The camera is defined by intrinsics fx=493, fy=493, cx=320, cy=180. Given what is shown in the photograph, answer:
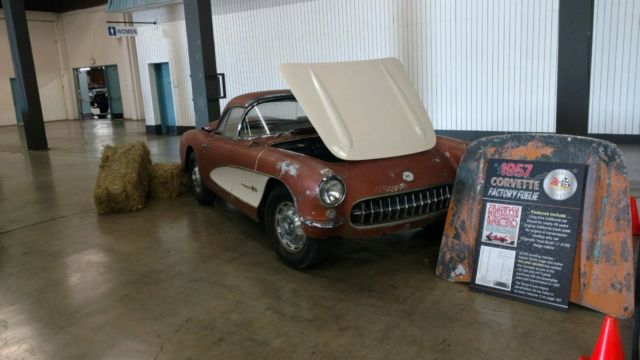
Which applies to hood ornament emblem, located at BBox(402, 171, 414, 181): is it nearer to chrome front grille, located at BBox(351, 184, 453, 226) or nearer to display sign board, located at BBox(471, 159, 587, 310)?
chrome front grille, located at BBox(351, 184, 453, 226)

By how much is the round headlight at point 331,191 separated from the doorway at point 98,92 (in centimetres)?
2029

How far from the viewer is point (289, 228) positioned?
13.4 ft

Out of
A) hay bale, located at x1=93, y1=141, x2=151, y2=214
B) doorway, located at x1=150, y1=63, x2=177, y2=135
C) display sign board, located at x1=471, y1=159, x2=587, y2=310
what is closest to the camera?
display sign board, located at x1=471, y1=159, x2=587, y2=310

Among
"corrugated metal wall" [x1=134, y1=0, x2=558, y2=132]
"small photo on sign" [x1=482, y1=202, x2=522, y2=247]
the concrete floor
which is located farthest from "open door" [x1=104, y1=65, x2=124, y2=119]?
"small photo on sign" [x1=482, y1=202, x2=522, y2=247]

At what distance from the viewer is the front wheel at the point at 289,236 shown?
153 inches

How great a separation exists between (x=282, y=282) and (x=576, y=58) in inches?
160

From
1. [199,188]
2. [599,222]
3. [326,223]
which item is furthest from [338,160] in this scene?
[199,188]

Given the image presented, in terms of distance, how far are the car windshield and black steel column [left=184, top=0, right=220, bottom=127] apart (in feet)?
9.88

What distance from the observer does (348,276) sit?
3.86 m

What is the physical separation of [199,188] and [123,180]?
0.94 meters

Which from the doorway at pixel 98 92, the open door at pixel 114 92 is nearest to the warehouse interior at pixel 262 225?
the open door at pixel 114 92

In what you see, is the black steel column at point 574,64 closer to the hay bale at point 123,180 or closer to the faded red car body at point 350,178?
the faded red car body at point 350,178

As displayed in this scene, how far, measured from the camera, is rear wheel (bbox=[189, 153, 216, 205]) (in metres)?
6.14

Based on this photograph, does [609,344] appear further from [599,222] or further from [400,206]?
[400,206]
